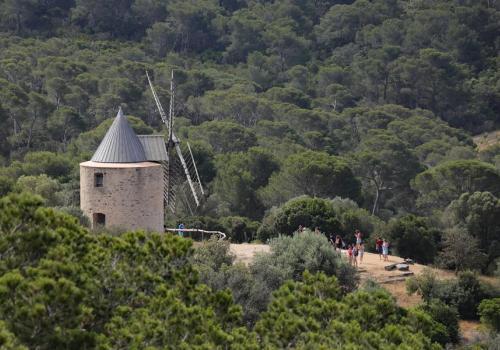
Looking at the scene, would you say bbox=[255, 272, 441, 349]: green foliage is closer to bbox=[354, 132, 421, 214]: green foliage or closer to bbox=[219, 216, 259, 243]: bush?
bbox=[219, 216, 259, 243]: bush

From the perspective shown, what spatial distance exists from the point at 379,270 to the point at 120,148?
938 centimetres

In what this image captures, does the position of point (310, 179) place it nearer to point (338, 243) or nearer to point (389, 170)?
point (389, 170)

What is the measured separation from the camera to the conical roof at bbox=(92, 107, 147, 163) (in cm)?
2952

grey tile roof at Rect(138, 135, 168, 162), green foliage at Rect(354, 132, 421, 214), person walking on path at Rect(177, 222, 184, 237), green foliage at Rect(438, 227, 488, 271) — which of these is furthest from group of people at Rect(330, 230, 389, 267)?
green foliage at Rect(354, 132, 421, 214)

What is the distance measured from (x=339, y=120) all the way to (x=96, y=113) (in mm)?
15449

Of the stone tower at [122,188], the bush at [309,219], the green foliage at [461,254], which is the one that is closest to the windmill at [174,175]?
the stone tower at [122,188]

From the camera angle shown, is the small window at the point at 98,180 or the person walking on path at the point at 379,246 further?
the person walking on path at the point at 379,246

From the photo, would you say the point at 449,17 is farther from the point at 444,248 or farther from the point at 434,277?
the point at 434,277

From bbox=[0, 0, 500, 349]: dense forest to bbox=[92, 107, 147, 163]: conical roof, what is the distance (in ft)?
8.26

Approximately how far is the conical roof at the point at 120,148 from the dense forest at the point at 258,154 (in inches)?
99.1

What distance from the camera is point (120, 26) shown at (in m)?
81.2

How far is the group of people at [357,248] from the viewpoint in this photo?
32812 mm

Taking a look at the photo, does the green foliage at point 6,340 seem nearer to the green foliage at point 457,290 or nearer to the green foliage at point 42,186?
the green foliage at point 457,290

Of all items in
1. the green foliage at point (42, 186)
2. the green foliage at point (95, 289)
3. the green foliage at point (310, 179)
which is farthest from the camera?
the green foliage at point (310, 179)
